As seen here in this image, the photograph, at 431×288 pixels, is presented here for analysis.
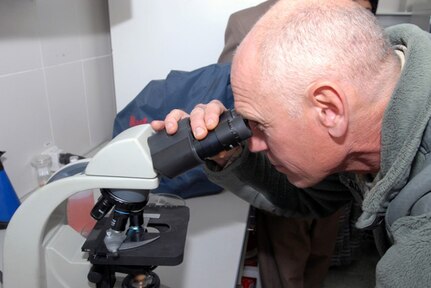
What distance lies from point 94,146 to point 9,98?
0.57 meters

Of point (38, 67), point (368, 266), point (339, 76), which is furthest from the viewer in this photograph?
point (368, 266)

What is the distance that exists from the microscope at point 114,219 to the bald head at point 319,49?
12 centimetres

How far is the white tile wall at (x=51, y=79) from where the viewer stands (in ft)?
3.59

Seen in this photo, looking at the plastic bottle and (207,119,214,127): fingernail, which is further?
the plastic bottle

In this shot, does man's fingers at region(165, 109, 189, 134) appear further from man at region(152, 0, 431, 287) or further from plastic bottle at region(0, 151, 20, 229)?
plastic bottle at region(0, 151, 20, 229)

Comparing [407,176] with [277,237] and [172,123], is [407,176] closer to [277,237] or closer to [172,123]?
[172,123]

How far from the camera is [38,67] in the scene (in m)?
1.21

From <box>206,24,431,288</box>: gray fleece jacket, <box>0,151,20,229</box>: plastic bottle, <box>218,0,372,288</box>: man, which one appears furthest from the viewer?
<box>218,0,372,288</box>: man

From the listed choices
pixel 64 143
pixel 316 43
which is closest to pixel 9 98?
pixel 64 143

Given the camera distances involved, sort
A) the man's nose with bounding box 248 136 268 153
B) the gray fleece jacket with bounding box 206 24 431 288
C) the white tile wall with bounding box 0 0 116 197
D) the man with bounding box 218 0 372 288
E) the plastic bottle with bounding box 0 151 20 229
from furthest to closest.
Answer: the man with bounding box 218 0 372 288 < the white tile wall with bounding box 0 0 116 197 < the plastic bottle with bounding box 0 151 20 229 < the man's nose with bounding box 248 136 268 153 < the gray fleece jacket with bounding box 206 24 431 288

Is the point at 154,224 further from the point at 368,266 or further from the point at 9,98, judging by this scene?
the point at 368,266

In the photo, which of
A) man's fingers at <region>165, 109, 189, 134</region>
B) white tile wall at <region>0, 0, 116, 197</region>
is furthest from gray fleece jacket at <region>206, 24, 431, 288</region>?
white tile wall at <region>0, 0, 116, 197</region>

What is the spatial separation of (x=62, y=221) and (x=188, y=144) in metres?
0.34

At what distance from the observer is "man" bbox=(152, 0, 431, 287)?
0.59 metres
